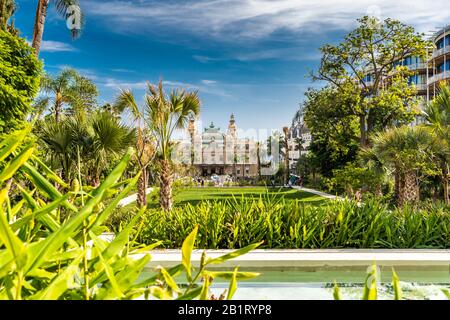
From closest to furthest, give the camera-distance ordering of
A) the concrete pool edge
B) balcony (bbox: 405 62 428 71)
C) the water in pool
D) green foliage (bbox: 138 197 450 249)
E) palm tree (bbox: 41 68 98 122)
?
1. the water in pool
2. the concrete pool edge
3. green foliage (bbox: 138 197 450 249)
4. palm tree (bbox: 41 68 98 122)
5. balcony (bbox: 405 62 428 71)

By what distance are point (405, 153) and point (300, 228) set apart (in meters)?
5.91

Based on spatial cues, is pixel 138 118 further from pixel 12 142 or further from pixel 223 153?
pixel 223 153

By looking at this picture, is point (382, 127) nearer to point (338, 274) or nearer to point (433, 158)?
point (433, 158)

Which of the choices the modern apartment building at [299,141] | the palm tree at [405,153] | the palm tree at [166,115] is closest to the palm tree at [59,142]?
the palm tree at [166,115]

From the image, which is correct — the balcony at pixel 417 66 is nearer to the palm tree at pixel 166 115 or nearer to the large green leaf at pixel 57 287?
the palm tree at pixel 166 115

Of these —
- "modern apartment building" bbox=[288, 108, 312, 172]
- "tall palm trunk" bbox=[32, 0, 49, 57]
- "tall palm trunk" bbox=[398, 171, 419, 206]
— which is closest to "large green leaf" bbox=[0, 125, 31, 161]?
"tall palm trunk" bbox=[398, 171, 419, 206]

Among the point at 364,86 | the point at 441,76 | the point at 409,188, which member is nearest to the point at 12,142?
the point at 409,188

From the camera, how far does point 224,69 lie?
49562 millimetres

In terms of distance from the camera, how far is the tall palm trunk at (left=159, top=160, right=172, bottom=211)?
33.3 feet

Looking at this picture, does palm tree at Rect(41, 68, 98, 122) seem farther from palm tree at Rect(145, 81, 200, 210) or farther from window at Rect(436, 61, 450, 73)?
window at Rect(436, 61, 450, 73)

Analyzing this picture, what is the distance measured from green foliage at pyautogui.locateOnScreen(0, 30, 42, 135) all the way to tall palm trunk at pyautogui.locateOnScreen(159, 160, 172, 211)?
131 inches

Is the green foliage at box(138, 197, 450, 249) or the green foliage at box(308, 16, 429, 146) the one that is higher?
the green foliage at box(308, 16, 429, 146)

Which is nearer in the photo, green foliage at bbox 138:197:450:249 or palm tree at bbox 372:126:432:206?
green foliage at bbox 138:197:450:249
